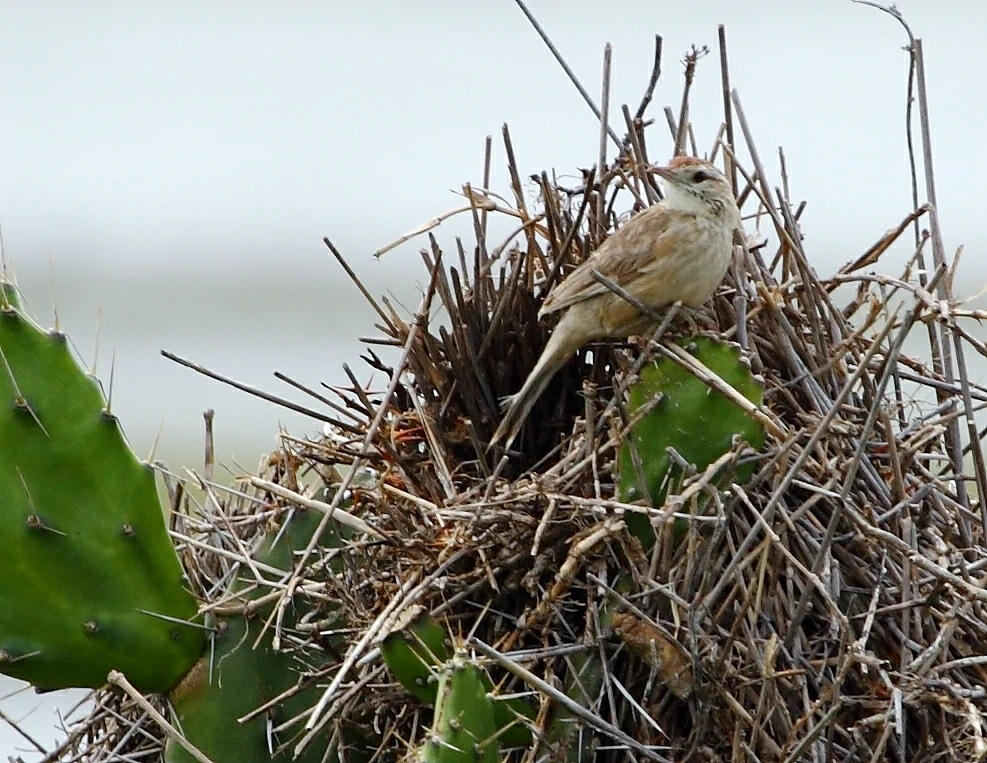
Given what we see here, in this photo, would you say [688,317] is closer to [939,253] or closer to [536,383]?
[536,383]

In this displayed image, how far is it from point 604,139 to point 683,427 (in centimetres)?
65

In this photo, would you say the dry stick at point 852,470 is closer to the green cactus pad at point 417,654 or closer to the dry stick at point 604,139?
the green cactus pad at point 417,654

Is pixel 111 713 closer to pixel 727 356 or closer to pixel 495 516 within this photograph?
pixel 495 516

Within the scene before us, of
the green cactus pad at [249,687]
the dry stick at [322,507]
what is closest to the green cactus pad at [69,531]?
→ the green cactus pad at [249,687]

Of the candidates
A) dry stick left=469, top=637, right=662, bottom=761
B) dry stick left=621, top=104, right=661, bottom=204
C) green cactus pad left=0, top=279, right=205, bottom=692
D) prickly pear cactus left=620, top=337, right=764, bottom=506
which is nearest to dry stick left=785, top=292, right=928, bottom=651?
prickly pear cactus left=620, top=337, right=764, bottom=506

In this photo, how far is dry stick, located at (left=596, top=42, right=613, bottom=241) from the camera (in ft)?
7.99

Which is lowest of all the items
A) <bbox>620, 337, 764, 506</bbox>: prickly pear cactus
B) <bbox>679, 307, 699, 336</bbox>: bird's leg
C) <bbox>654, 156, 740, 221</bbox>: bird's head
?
<bbox>620, 337, 764, 506</bbox>: prickly pear cactus

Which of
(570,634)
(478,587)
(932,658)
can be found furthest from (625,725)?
(932,658)

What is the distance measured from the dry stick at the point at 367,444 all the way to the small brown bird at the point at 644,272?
0.64 feet

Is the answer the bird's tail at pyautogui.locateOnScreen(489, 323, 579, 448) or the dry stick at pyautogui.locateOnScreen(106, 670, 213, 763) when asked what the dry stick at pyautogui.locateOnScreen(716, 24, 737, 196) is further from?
the dry stick at pyautogui.locateOnScreen(106, 670, 213, 763)

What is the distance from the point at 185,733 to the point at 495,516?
670mm

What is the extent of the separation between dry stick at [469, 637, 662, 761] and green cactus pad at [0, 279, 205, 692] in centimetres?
67

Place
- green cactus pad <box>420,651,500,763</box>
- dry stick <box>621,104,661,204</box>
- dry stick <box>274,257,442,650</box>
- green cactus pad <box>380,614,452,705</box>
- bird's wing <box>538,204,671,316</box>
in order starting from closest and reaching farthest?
green cactus pad <box>420,651,500,763</box>, green cactus pad <box>380,614,452,705</box>, dry stick <box>274,257,442,650</box>, bird's wing <box>538,204,671,316</box>, dry stick <box>621,104,661,204</box>

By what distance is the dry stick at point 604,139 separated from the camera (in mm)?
2436
